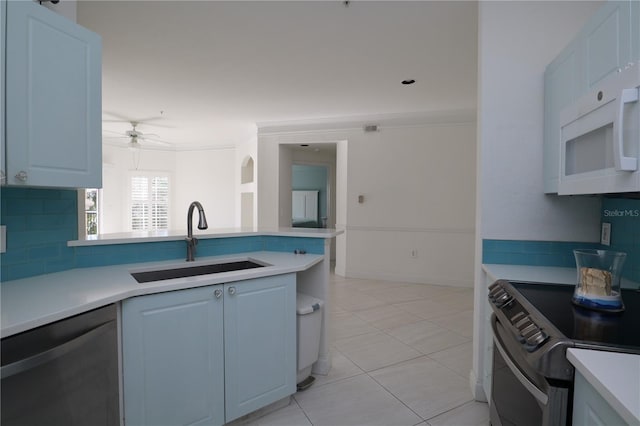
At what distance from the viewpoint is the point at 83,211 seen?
2.23 metres

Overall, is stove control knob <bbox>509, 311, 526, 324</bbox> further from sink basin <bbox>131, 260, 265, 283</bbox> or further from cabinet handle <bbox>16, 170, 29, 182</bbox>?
cabinet handle <bbox>16, 170, 29, 182</bbox>

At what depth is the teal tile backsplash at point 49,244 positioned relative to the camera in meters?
1.51

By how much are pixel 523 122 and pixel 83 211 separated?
9.97 ft

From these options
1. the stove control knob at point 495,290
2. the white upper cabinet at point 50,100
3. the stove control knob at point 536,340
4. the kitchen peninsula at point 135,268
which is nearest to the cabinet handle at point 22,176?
the white upper cabinet at point 50,100

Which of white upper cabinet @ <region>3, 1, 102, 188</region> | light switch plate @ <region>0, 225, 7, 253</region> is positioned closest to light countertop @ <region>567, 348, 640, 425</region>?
white upper cabinet @ <region>3, 1, 102, 188</region>

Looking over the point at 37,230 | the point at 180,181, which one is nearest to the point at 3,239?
the point at 37,230

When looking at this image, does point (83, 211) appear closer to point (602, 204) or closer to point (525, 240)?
point (525, 240)

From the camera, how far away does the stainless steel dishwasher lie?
0.97 m

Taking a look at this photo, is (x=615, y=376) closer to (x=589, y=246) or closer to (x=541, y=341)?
(x=541, y=341)

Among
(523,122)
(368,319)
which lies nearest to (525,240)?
(523,122)

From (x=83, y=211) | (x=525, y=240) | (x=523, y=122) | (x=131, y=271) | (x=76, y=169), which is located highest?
(x=523, y=122)

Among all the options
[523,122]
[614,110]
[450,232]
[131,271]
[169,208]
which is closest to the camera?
[614,110]

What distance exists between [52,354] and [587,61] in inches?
97.2

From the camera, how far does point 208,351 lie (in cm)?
155
